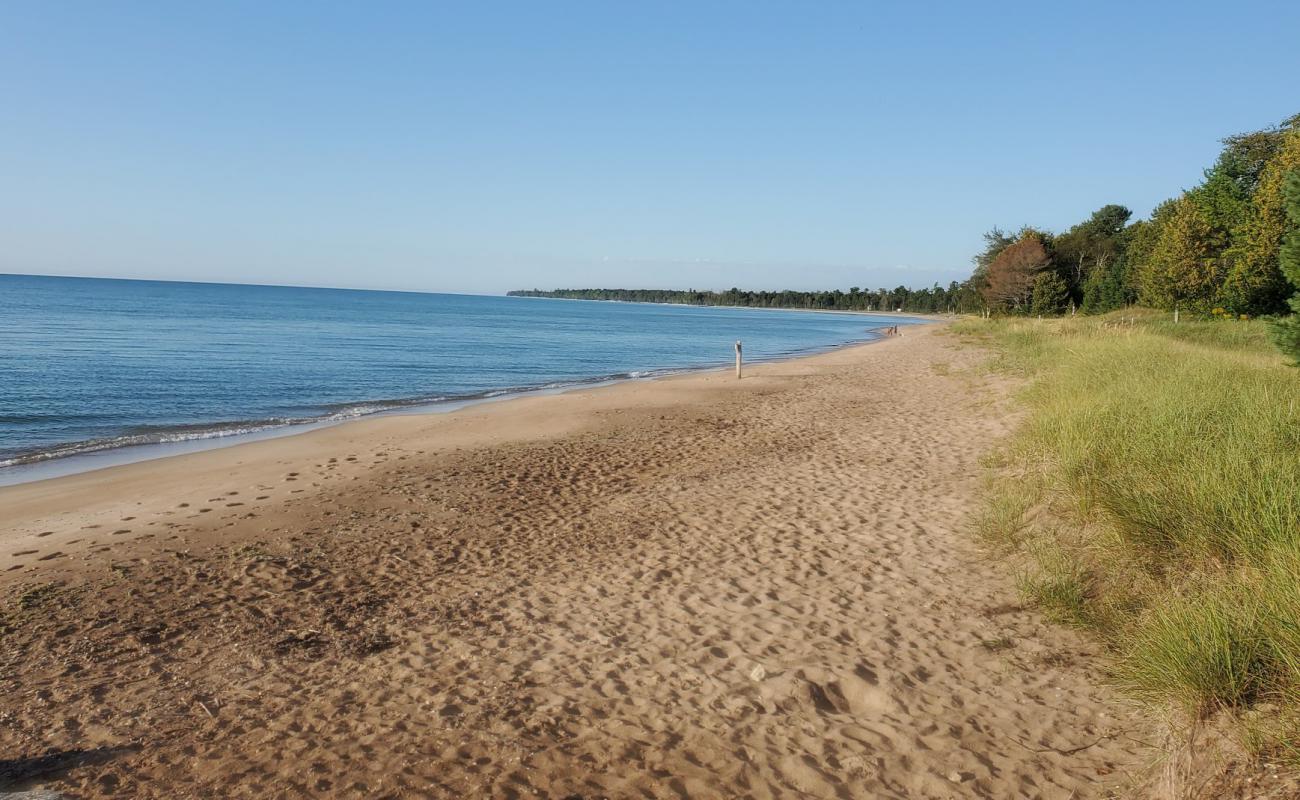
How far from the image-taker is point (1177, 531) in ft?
19.1

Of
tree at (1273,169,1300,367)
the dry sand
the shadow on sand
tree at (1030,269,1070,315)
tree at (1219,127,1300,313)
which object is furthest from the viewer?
tree at (1030,269,1070,315)

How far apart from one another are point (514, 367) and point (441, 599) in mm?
28120

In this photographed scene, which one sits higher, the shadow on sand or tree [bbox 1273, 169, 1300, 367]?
tree [bbox 1273, 169, 1300, 367]

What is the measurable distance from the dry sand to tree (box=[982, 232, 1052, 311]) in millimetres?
57476

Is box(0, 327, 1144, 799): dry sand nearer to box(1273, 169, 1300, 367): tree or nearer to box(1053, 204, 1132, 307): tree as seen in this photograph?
box(1273, 169, 1300, 367): tree

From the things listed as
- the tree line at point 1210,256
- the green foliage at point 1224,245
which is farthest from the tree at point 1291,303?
the green foliage at point 1224,245


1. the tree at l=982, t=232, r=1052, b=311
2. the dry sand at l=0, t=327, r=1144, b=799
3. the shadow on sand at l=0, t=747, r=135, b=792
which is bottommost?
the dry sand at l=0, t=327, r=1144, b=799

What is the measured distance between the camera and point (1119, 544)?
6.13m

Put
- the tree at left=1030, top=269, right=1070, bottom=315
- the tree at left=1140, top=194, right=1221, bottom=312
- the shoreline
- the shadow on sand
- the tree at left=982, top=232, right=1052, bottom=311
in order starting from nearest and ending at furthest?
the shadow on sand
the shoreline
the tree at left=1140, top=194, right=1221, bottom=312
the tree at left=1030, top=269, right=1070, bottom=315
the tree at left=982, top=232, right=1052, bottom=311

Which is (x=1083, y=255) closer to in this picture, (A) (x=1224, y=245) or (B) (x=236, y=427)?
(A) (x=1224, y=245)

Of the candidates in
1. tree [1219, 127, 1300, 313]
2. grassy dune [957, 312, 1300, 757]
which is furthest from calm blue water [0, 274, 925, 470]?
tree [1219, 127, 1300, 313]

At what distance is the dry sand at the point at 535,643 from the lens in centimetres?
414

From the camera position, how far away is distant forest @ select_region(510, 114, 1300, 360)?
33312 mm

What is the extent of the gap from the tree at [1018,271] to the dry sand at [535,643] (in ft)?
189
